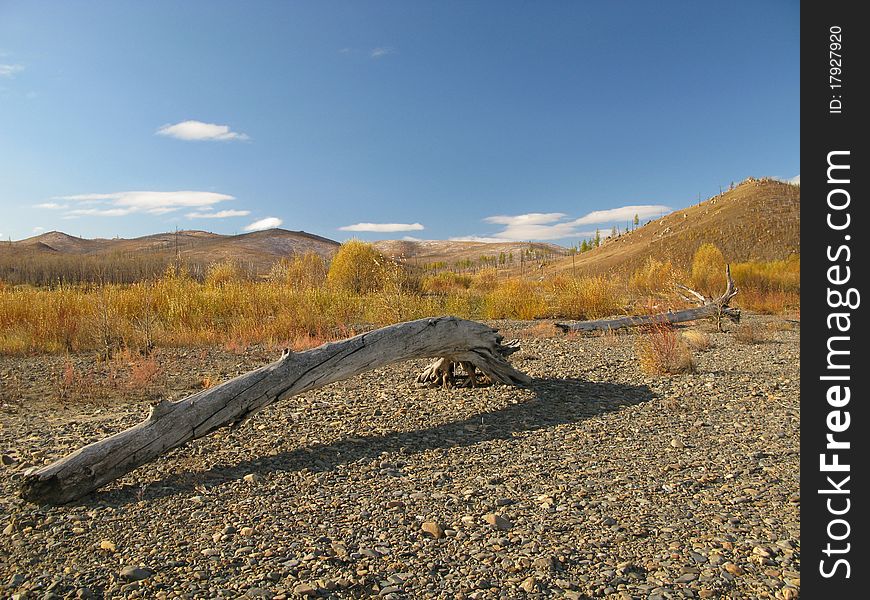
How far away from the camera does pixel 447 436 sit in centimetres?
447

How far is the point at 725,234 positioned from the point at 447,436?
160 ft

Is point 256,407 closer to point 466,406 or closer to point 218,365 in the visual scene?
point 466,406

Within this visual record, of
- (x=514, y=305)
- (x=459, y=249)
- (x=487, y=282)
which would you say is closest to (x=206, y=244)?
(x=459, y=249)

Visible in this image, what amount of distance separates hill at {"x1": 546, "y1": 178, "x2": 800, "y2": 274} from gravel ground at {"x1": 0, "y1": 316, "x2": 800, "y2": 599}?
1397 inches

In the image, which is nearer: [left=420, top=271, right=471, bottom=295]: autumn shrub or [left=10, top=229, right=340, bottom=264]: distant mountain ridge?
[left=420, top=271, right=471, bottom=295]: autumn shrub

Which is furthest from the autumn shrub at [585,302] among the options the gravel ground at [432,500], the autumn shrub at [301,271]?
the gravel ground at [432,500]

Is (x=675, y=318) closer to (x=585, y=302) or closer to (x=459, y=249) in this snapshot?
(x=585, y=302)

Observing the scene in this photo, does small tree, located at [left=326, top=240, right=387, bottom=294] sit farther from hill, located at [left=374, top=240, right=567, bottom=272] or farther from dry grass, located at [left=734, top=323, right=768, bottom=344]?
hill, located at [left=374, top=240, right=567, bottom=272]

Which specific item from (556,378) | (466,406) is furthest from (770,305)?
(466,406)

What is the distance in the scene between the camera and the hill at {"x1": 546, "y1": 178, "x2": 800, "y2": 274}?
43219 millimetres

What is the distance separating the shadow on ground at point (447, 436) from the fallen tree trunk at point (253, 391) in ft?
0.60

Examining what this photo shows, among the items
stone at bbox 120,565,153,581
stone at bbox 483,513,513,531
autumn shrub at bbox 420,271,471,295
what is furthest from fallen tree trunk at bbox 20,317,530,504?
autumn shrub at bbox 420,271,471,295

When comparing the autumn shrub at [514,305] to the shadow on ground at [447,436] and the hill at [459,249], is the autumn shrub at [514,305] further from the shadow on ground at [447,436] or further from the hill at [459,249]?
the hill at [459,249]

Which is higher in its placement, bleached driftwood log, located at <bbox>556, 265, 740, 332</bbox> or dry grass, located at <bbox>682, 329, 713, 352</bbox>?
bleached driftwood log, located at <bbox>556, 265, 740, 332</bbox>
